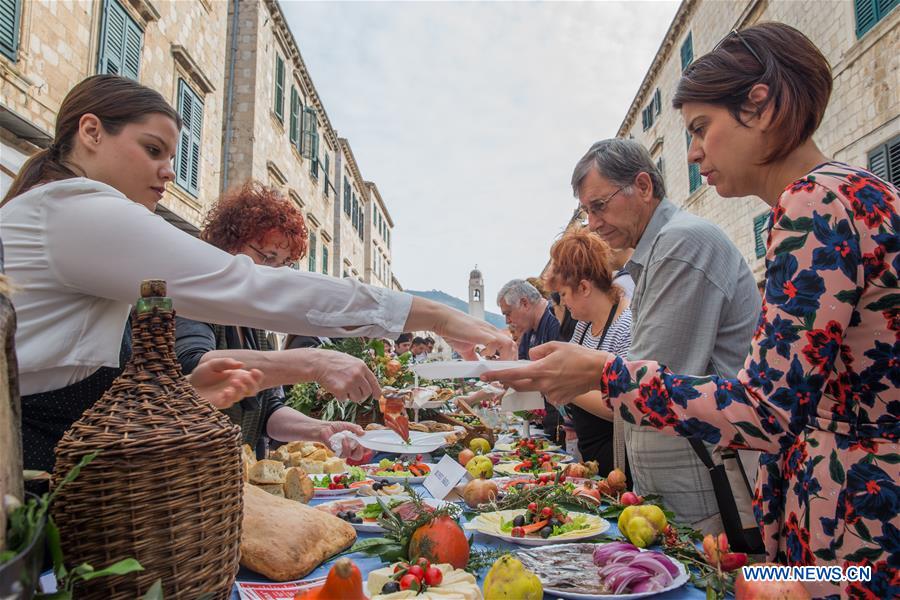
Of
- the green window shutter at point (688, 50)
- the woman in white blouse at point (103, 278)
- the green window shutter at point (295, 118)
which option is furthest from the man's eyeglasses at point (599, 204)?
the green window shutter at point (295, 118)

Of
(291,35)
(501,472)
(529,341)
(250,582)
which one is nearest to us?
(250,582)

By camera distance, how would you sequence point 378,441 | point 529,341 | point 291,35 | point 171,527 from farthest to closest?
1. point 291,35
2. point 529,341
3. point 378,441
4. point 171,527

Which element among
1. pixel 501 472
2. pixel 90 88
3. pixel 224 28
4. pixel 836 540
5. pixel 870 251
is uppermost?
pixel 224 28

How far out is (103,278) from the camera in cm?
132

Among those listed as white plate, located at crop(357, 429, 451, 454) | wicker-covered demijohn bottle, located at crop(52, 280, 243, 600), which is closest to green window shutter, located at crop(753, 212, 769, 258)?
white plate, located at crop(357, 429, 451, 454)

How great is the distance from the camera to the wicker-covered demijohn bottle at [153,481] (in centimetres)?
83

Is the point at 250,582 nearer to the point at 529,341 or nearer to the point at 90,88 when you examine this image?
the point at 90,88

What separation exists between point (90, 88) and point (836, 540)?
7.51 ft

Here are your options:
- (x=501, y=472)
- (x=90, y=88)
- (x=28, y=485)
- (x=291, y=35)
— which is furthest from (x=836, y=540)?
(x=291, y=35)

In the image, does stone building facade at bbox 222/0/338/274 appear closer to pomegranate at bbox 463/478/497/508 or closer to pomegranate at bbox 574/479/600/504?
pomegranate at bbox 463/478/497/508

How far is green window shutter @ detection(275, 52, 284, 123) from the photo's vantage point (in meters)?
14.9

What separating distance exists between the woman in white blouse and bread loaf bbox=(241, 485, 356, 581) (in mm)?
475

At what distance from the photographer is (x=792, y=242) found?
4.21ft

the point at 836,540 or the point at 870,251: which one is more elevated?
the point at 870,251
